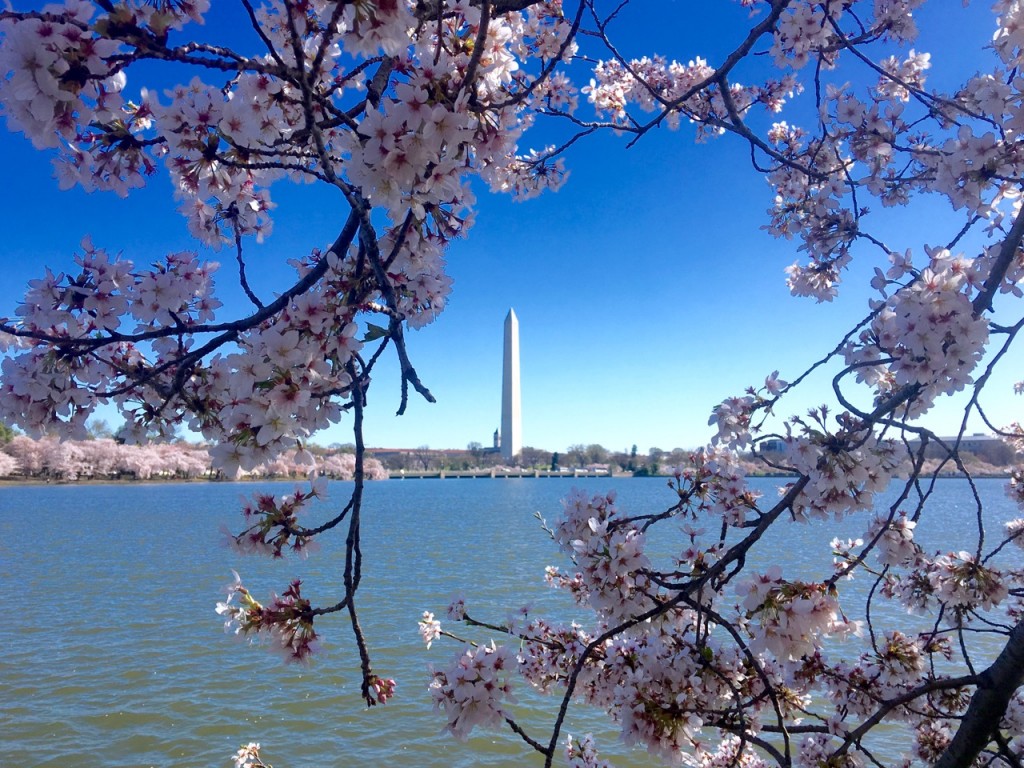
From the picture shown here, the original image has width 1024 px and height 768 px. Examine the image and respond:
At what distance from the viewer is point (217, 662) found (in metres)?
8.50

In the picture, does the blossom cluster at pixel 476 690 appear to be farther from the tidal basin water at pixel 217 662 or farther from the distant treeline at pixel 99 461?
the distant treeline at pixel 99 461

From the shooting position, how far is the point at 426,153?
3.91 feet

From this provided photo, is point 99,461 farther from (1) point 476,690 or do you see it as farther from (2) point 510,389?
(1) point 476,690

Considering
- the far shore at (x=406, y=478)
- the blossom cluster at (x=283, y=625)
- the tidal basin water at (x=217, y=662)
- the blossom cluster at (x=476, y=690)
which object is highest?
the blossom cluster at (x=283, y=625)

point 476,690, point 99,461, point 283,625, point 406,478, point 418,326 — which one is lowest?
point 406,478

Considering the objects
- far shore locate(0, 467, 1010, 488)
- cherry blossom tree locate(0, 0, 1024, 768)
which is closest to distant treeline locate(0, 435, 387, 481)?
far shore locate(0, 467, 1010, 488)

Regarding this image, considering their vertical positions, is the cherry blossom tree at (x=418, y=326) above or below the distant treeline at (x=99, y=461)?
above

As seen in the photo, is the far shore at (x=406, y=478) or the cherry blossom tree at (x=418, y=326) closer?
the cherry blossom tree at (x=418, y=326)

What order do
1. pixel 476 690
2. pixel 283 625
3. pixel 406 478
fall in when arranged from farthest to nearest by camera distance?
1. pixel 406 478
2. pixel 476 690
3. pixel 283 625

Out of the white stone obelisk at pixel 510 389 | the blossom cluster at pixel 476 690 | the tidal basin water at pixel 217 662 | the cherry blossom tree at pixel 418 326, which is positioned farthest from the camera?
the white stone obelisk at pixel 510 389

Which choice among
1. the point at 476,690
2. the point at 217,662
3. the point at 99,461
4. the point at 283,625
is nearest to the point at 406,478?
the point at 99,461

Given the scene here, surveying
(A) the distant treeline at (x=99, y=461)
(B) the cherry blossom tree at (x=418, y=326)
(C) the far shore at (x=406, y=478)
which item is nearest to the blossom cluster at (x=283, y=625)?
(B) the cherry blossom tree at (x=418, y=326)

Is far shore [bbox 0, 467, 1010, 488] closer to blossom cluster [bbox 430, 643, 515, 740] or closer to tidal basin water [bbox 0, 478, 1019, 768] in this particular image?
tidal basin water [bbox 0, 478, 1019, 768]

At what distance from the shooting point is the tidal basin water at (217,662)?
6148 mm
